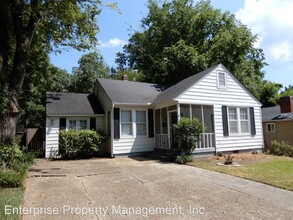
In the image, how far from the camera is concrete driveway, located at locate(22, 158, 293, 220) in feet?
15.1

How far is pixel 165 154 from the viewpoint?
12.2 m

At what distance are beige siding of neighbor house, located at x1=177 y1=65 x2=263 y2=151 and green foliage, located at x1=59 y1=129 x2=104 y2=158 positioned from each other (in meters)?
5.70

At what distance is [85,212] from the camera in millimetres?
4676

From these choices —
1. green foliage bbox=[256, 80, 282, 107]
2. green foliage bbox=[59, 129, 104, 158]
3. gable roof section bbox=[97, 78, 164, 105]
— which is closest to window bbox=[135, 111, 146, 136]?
gable roof section bbox=[97, 78, 164, 105]

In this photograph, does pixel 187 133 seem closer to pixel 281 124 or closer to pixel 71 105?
pixel 71 105

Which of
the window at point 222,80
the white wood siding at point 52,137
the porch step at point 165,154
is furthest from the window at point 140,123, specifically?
the window at point 222,80

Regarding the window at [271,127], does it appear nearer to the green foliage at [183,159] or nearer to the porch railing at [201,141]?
the porch railing at [201,141]

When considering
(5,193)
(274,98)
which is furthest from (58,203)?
(274,98)

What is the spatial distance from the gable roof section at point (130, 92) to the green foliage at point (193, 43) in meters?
5.47

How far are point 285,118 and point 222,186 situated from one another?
16056 millimetres

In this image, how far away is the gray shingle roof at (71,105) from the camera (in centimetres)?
1375

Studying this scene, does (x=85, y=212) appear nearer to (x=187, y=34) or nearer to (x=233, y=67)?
(x=233, y=67)

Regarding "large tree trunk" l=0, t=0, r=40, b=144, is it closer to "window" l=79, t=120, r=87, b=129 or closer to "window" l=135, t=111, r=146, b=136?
"window" l=79, t=120, r=87, b=129

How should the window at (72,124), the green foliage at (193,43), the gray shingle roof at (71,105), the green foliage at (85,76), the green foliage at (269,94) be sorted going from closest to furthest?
the gray shingle roof at (71,105) < the window at (72,124) < the green foliage at (193,43) < the green foliage at (85,76) < the green foliage at (269,94)
